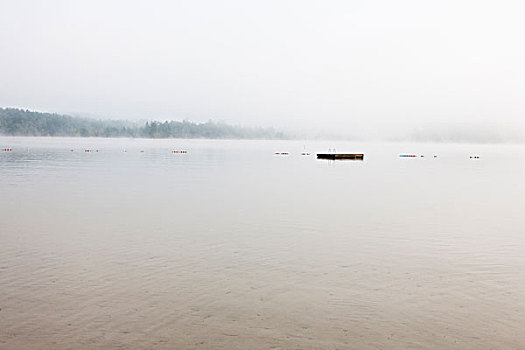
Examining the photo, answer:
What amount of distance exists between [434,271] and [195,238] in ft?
40.3

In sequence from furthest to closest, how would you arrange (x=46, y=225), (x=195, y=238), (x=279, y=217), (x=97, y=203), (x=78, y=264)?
1. (x=97, y=203)
2. (x=279, y=217)
3. (x=46, y=225)
4. (x=195, y=238)
5. (x=78, y=264)

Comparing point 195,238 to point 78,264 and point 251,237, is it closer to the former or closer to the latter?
point 251,237

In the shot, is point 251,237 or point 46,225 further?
point 46,225

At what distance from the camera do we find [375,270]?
1958cm

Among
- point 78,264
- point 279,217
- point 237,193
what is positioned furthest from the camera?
point 237,193

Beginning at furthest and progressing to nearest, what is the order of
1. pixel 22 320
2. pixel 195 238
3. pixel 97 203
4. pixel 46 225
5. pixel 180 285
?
pixel 97 203
pixel 46 225
pixel 195 238
pixel 180 285
pixel 22 320

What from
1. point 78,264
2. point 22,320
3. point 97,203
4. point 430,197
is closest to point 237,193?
point 97,203

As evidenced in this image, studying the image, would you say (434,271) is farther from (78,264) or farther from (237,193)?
(237,193)

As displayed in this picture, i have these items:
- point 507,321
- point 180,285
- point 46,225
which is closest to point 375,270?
point 507,321

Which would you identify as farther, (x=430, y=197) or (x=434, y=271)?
(x=430, y=197)

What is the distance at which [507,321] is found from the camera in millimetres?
14297

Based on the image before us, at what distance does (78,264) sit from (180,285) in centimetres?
532

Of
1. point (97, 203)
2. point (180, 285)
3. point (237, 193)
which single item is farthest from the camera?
point (237, 193)

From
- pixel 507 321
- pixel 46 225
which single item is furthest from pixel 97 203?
pixel 507 321
